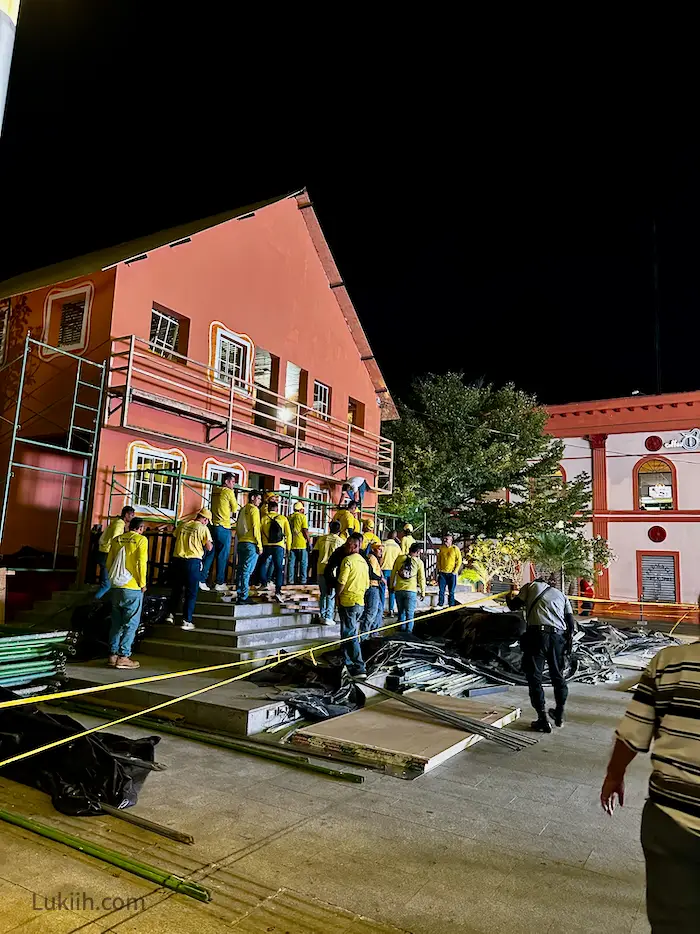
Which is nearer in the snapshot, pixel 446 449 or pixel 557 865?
pixel 557 865

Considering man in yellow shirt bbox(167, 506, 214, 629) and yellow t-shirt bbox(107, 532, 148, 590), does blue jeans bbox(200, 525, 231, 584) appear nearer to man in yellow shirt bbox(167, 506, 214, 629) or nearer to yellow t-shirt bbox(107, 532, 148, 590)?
man in yellow shirt bbox(167, 506, 214, 629)

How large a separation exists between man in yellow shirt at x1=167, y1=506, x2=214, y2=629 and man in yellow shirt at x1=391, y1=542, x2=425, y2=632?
11.9ft

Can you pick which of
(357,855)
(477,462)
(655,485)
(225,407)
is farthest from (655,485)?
(357,855)

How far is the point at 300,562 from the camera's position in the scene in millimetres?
13344

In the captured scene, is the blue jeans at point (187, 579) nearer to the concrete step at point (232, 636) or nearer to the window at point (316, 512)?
the concrete step at point (232, 636)

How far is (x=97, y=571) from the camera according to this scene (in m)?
11.6

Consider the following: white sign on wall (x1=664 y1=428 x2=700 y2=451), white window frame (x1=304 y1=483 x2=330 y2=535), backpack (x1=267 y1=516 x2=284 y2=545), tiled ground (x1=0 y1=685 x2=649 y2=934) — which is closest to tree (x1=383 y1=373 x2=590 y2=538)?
white window frame (x1=304 y1=483 x2=330 y2=535)

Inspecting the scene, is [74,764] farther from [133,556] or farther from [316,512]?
[316,512]

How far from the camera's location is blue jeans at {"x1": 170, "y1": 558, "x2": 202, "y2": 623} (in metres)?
9.58

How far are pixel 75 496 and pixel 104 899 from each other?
1056cm

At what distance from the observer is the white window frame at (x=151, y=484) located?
1268 cm

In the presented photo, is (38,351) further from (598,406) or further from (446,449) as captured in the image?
(598,406)

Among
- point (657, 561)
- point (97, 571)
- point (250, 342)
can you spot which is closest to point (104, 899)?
point (97, 571)

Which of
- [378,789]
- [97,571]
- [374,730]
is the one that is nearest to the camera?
[378,789]
